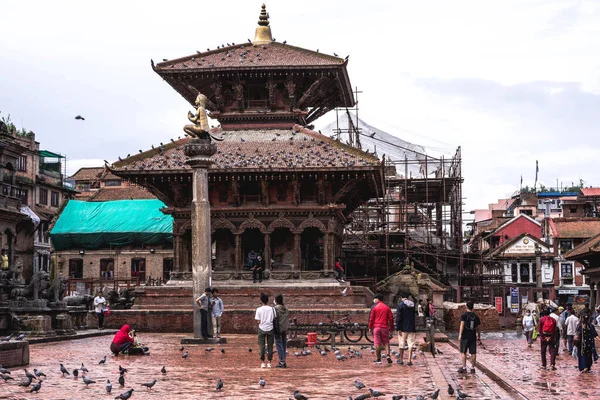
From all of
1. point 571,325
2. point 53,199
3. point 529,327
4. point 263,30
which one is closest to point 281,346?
point 571,325

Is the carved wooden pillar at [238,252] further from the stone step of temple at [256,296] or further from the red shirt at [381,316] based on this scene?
the red shirt at [381,316]

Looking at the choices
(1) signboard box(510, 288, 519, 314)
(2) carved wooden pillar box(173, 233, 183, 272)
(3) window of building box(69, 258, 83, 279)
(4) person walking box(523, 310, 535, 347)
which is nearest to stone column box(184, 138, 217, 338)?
(2) carved wooden pillar box(173, 233, 183, 272)

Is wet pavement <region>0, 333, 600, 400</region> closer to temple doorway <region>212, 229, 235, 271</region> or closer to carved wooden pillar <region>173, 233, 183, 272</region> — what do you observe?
carved wooden pillar <region>173, 233, 183, 272</region>

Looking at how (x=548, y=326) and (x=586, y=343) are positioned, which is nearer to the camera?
(x=586, y=343)

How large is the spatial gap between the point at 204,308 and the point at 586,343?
12665 mm

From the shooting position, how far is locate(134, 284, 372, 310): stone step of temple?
40875 millimetres

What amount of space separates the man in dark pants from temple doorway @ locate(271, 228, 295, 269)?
1342cm

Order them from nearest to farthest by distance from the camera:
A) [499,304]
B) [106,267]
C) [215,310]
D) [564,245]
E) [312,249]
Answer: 1. [215,310]
2. [312,249]
3. [499,304]
4. [106,267]
5. [564,245]

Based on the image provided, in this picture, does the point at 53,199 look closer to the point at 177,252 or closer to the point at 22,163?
the point at 22,163

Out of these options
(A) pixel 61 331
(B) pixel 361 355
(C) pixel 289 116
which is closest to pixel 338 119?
(C) pixel 289 116

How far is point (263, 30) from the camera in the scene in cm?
4919

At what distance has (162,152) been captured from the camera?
44625 millimetres

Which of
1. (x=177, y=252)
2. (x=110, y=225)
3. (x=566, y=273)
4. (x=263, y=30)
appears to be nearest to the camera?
(x=177, y=252)

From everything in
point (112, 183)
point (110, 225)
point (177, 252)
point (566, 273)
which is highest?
point (112, 183)
